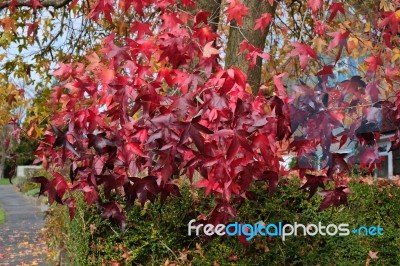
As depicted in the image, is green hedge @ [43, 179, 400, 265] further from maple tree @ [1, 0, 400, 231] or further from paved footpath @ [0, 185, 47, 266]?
paved footpath @ [0, 185, 47, 266]

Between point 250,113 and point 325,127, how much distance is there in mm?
409

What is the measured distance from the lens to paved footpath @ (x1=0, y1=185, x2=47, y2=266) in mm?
9903

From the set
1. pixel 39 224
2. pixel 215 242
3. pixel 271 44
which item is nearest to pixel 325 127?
pixel 215 242

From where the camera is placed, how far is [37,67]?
25.7 ft

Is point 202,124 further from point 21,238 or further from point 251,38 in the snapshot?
point 21,238

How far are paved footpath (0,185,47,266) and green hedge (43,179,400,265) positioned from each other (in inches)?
149

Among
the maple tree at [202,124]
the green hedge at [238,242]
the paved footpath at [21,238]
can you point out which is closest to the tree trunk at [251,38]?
the green hedge at [238,242]

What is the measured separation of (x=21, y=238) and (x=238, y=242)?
27.8ft

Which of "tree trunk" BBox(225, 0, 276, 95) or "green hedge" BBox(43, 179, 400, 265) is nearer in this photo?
"green hedge" BBox(43, 179, 400, 265)

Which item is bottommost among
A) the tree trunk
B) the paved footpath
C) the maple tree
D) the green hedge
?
the paved footpath

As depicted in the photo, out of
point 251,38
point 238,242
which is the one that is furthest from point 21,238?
point 251,38

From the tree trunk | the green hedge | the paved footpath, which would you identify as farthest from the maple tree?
the paved footpath

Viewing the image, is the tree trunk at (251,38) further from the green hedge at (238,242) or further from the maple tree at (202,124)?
the maple tree at (202,124)

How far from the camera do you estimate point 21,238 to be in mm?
12664
